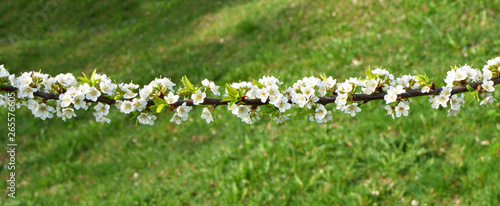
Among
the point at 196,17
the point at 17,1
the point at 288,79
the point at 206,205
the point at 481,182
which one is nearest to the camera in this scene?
the point at 481,182

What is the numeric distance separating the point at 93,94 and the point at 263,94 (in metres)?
0.82

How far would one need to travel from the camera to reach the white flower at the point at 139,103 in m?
1.74

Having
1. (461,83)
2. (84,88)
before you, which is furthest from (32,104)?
(461,83)

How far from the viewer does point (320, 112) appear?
5.72 feet

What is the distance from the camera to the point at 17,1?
11594 mm

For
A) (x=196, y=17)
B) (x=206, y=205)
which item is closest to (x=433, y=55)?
(x=206, y=205)

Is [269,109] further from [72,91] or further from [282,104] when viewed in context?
[72,91]

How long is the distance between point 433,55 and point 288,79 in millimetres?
2120

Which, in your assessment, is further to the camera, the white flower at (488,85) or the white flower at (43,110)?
the white flower at (43,110)

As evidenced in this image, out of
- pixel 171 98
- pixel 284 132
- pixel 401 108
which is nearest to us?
pixel 171 98

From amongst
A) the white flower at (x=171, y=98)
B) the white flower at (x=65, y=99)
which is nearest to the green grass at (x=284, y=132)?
the white flower at (x=171, y=98)

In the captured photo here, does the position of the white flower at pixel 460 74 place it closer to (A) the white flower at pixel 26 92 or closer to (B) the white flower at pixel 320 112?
(B) the white flower at pixel 320 112

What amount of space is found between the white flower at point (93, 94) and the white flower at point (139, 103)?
185 mm

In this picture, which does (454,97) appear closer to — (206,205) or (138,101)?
(138,101)
